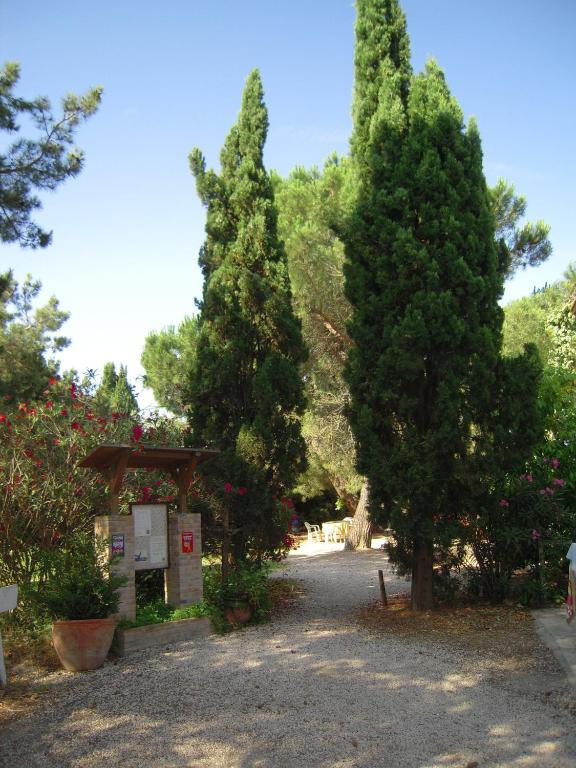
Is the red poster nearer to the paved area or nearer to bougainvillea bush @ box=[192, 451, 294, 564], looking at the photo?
bougainvillea bush @ box=[192, 451, 294, 564]

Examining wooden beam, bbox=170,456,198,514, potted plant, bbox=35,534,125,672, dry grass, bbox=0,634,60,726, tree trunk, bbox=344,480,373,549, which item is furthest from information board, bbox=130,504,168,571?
tree trunk, bbox=344,480,373,549

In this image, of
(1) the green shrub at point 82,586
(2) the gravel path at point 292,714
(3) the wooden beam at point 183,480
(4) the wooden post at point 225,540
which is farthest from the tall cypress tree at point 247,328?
(2) the gravel path at point 292,714

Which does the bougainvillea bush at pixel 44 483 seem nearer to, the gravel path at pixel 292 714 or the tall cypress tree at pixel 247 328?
the tall cypress tree at pixel 247 328

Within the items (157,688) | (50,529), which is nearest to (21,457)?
(50,529)

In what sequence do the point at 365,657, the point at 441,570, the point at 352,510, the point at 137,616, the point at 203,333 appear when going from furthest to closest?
1. the point at 352,510
2. the point at 203,333
3. the point at 441,570
4. the point at 137,616
5. the point at 365,657

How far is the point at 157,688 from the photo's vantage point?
5.01 metres

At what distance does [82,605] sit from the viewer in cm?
588

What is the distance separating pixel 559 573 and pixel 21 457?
6405 mm

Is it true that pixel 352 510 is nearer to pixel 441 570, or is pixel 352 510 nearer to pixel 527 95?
pixel 441 570

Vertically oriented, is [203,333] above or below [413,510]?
above

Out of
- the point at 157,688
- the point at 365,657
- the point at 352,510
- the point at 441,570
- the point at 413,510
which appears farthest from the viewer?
the point at 352,510

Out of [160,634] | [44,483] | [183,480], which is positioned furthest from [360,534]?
[44,483]

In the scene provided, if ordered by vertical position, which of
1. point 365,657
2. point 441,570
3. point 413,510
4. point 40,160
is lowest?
point 365,657

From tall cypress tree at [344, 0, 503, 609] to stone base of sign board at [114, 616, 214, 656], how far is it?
7.85 feet
